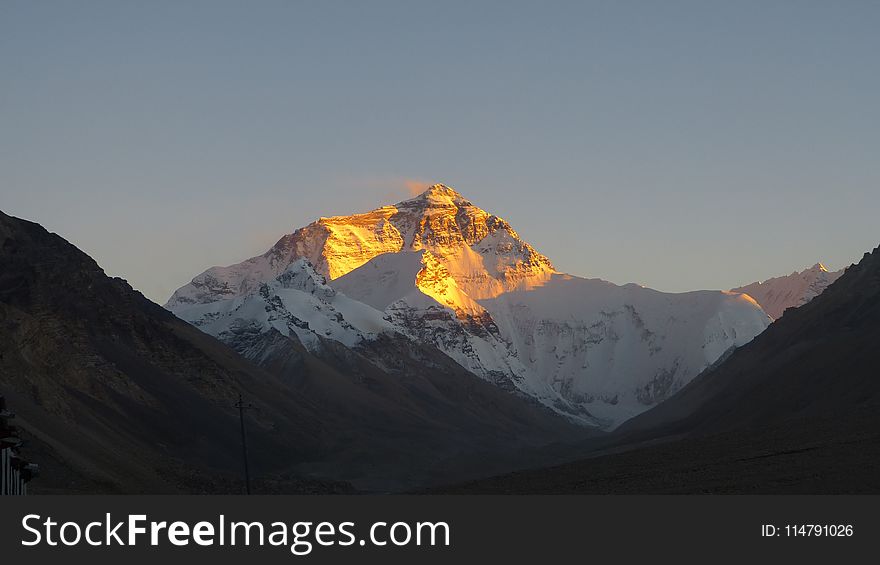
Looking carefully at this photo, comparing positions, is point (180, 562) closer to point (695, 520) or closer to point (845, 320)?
point (695, 520)

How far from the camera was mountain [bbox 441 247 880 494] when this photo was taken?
6869 centimetres

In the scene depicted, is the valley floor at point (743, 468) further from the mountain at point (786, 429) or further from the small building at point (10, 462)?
the small building at point (10, 462)

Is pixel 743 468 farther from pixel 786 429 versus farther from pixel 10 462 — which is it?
pixel 10 462

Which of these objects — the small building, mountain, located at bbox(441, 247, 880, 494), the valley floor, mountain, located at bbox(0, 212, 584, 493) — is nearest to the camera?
the small building

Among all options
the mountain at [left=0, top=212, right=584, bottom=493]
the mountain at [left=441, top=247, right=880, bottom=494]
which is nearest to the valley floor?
the mountain at [left=441, top=247, right=880, bottom=494]

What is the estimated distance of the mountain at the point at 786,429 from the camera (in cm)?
6869

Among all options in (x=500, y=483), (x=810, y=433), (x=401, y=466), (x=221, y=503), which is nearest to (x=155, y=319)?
(x=401, y=466)

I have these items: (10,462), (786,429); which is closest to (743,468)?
(786,429)

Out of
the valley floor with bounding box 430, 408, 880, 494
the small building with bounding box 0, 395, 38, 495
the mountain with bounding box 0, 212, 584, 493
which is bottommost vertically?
the small building with bounding box 0, 395, 38, 495

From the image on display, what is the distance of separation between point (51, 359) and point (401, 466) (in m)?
57.9

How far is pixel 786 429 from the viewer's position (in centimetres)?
9219

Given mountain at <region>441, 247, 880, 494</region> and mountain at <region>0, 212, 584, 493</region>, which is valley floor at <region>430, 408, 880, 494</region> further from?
mountain at <region>0, 212, 584, 493</region>

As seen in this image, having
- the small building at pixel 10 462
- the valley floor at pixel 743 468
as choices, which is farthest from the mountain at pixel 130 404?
the small building at pixel 10 462

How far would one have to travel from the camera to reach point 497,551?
40.7m
